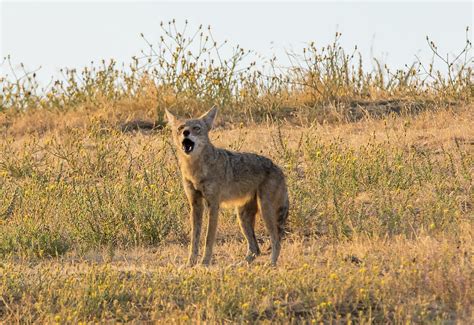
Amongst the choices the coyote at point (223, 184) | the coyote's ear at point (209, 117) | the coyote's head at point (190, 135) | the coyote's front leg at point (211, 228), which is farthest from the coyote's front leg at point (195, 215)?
the coyote's ear at point (209, 117)

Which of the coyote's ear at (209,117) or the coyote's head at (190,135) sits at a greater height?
the coyote's ear at (209,117)

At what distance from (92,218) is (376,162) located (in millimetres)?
3246

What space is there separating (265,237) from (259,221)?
19 cm

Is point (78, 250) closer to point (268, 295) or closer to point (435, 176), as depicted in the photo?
point (268, 295)

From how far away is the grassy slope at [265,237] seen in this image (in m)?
7.00

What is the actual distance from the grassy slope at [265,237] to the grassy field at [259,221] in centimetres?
2

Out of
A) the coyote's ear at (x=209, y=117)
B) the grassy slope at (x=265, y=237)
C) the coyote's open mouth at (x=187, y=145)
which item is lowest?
the grassy slope at (x=265, y=237)

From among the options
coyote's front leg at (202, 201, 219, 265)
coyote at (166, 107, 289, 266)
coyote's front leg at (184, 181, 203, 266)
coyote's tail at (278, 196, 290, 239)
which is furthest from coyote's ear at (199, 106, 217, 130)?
coyote's tail at (278, 196, 290, 239)

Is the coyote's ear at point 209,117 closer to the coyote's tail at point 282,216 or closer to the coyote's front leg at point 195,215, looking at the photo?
the coyote's front leg at point 195,215

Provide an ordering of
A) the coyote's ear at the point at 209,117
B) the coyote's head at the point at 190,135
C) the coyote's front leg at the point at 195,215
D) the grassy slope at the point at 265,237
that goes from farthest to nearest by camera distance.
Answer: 1. the coyote's ear at the point at 209,117
2. the coyote's front leg at the point at 195,215
3. the coyote's head at the point at 190,135
4. the grassy slope at the point at 265,237

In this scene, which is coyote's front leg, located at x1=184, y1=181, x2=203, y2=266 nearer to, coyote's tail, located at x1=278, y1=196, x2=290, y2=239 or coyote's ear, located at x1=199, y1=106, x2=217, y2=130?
coyote's ear, located at x1=199, y1=106, x2=217, y2=130

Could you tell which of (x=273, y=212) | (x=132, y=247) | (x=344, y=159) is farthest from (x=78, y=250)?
(x=344, y=159)

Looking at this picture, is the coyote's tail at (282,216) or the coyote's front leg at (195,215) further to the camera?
the coyote's tail at (282,216)

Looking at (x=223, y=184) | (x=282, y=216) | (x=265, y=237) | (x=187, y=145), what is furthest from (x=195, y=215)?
(x=265, y=237)
